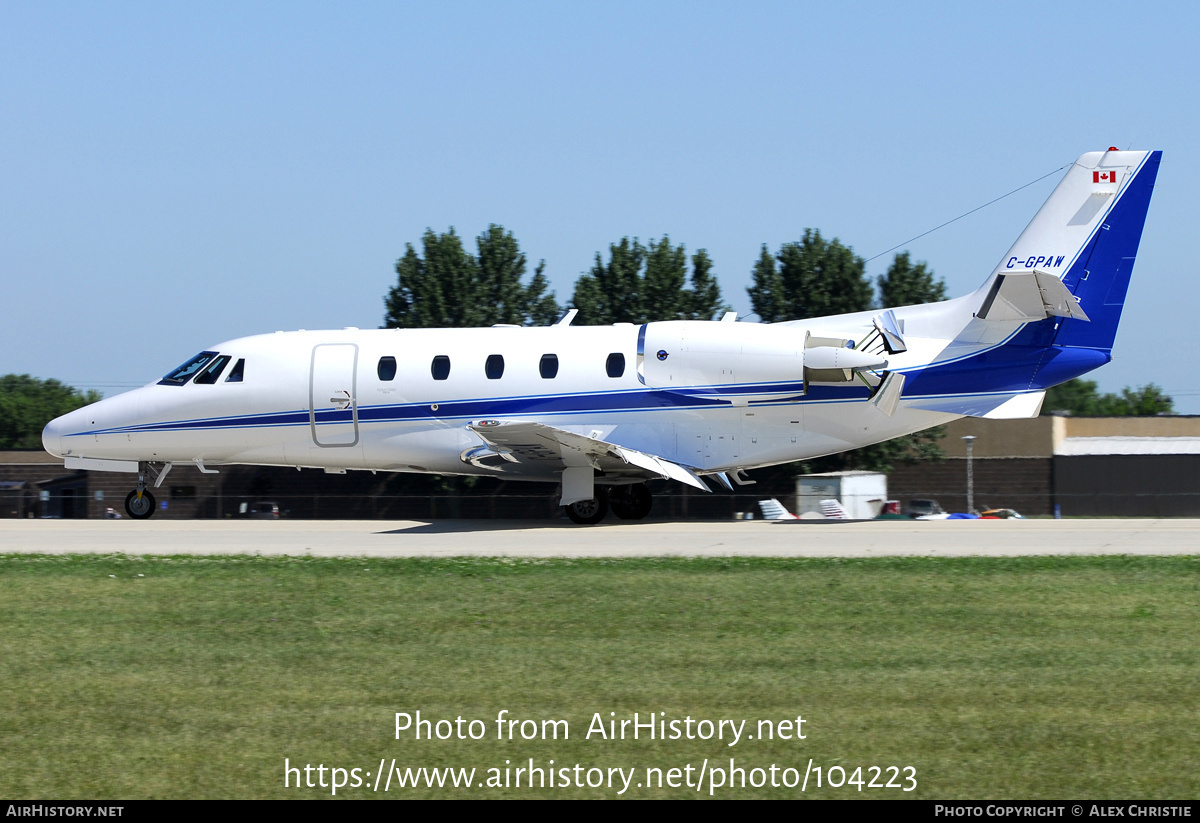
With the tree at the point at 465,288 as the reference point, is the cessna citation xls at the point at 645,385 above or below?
below

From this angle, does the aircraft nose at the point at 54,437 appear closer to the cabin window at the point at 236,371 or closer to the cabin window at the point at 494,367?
the cabin window at the point at 236,371

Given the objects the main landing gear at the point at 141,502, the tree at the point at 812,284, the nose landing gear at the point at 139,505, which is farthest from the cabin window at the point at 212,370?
the tree at the point at 812,284

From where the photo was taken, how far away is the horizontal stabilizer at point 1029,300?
19.4 metres

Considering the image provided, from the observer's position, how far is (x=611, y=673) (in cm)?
921

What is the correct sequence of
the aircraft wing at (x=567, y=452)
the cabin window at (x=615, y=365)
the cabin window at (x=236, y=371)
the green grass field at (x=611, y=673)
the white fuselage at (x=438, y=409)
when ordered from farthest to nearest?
1. the cabin window at (x=236, y=371)
2. the cabin window at (x=615, y=365)
3. the white fuselage at (x=438, y=409)
4. the aircraft wing at (x=567, y=452)
5. the green grass field at (x=611, y=673)

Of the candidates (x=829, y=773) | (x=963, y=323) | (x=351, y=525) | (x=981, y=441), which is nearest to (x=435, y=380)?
(x=351, y=525)

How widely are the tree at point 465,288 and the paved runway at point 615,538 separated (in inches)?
505

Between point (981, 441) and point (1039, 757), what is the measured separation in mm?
45238

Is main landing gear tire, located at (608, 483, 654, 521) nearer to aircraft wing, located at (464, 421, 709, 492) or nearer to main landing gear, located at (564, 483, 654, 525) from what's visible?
main landing gear, located at (564, 483, 654, 525)

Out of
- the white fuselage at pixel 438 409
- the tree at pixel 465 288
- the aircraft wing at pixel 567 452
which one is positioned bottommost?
the aircraft wing at pixel 567 452

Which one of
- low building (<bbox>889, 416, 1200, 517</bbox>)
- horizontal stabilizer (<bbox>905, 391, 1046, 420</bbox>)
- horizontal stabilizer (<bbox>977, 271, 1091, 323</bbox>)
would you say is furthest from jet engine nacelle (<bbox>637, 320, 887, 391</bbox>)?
low building (<bbox>889, 416, 1200, 517</bbox>)

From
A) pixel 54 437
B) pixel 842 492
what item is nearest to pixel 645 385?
pixel 842 492

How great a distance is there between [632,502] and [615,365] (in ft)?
10.9

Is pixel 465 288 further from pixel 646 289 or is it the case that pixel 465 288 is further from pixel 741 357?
pixel 741 357
